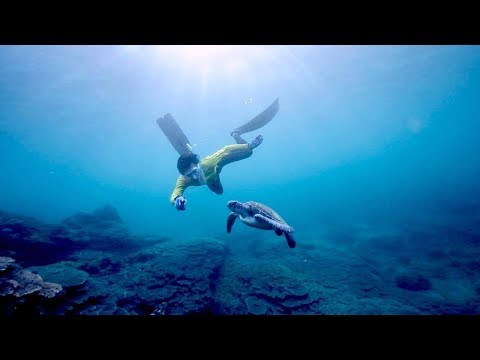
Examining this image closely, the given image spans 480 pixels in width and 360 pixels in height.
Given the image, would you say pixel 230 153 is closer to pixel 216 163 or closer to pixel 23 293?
pixel 216 163

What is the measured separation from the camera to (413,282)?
11.3 m

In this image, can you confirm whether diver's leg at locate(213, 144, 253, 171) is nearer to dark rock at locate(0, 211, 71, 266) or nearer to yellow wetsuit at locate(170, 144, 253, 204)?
yellow wetsuit at locate(170, 144, 253, 204)

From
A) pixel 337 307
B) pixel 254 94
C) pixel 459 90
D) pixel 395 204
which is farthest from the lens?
pixel 459 90

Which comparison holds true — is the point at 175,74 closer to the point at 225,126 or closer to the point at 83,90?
the point at 83,90

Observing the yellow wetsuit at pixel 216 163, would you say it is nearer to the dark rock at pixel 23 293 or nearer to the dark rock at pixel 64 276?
the dark rock at pixel 64 276

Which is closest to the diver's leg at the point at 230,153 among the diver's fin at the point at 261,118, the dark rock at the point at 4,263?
the diver's fin at the point at 261,118

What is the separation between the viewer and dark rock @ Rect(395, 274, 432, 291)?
1112 centimetres

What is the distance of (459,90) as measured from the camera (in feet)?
177

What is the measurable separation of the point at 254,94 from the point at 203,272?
1389 inches

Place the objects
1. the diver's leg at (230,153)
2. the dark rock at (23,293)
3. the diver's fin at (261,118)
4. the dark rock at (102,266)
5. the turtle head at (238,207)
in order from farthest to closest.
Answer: the diver's fin at (261,118) < the dark rock at (102,266) < the diver's leg at (230,153) < the turtle head at (238,207) < the dark rock at (23,293)

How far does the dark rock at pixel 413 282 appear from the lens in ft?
36.5

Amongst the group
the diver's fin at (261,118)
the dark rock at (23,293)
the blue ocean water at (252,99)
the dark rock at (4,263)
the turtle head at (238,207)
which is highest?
the blue ocean water at (252,99)

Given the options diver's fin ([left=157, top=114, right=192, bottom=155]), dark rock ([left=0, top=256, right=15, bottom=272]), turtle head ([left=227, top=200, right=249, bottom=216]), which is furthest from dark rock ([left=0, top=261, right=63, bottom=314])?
diver's fin ([left=157, top=114, right=192, bottom=155])
